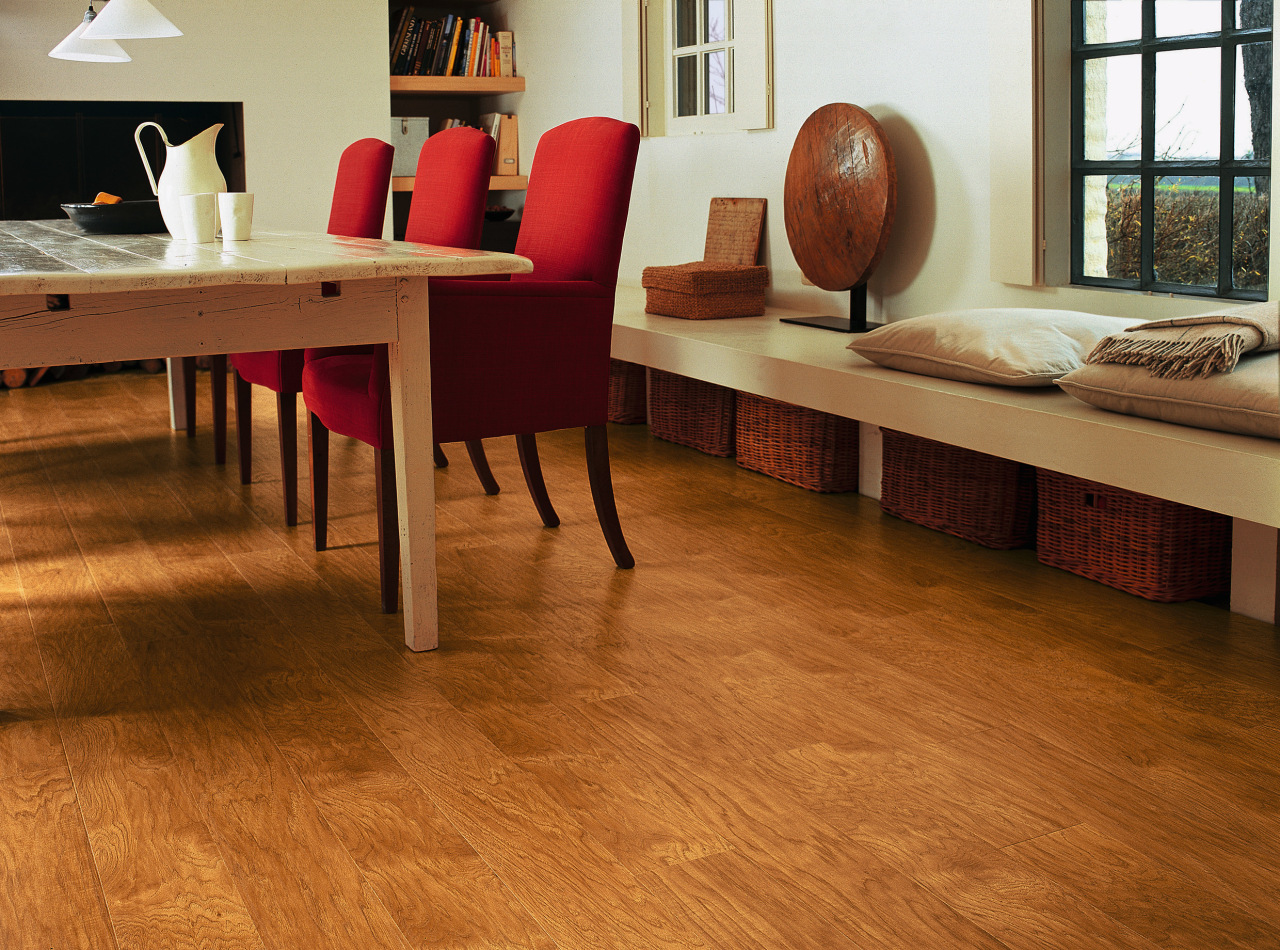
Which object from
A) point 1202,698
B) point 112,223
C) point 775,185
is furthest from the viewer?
point 775,185

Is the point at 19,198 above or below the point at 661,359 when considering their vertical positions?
above

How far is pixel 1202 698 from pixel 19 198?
5.56m

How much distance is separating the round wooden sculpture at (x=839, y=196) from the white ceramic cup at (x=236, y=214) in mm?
1794

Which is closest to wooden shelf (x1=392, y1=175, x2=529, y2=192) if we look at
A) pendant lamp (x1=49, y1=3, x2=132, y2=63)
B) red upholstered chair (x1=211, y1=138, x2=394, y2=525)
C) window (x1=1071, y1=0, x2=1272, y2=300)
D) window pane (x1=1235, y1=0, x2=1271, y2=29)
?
red upholstered chair (x1=211, y1=138, x2=394, y2=525)

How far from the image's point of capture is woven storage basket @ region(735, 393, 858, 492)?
11.7 ft

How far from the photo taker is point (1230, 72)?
2.88 metres

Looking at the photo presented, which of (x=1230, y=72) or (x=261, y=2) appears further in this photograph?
(x=261, y=2)

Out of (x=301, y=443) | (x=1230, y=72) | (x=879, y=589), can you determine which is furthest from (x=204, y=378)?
(x=1230, y=72)

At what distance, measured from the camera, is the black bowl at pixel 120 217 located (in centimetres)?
296

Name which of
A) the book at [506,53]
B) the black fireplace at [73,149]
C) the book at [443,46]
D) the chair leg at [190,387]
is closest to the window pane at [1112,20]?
the chair leg at [190,387]

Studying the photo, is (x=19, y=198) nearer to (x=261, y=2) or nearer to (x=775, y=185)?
(x=261, y=2)

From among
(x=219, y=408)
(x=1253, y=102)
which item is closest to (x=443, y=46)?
(x=219, y=408)

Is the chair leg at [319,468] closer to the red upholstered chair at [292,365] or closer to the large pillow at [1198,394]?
the red upholstered chair at [292,365]

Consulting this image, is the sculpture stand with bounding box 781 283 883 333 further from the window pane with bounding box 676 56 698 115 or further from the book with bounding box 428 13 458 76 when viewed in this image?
the book with bounding box 428 13 458 76
